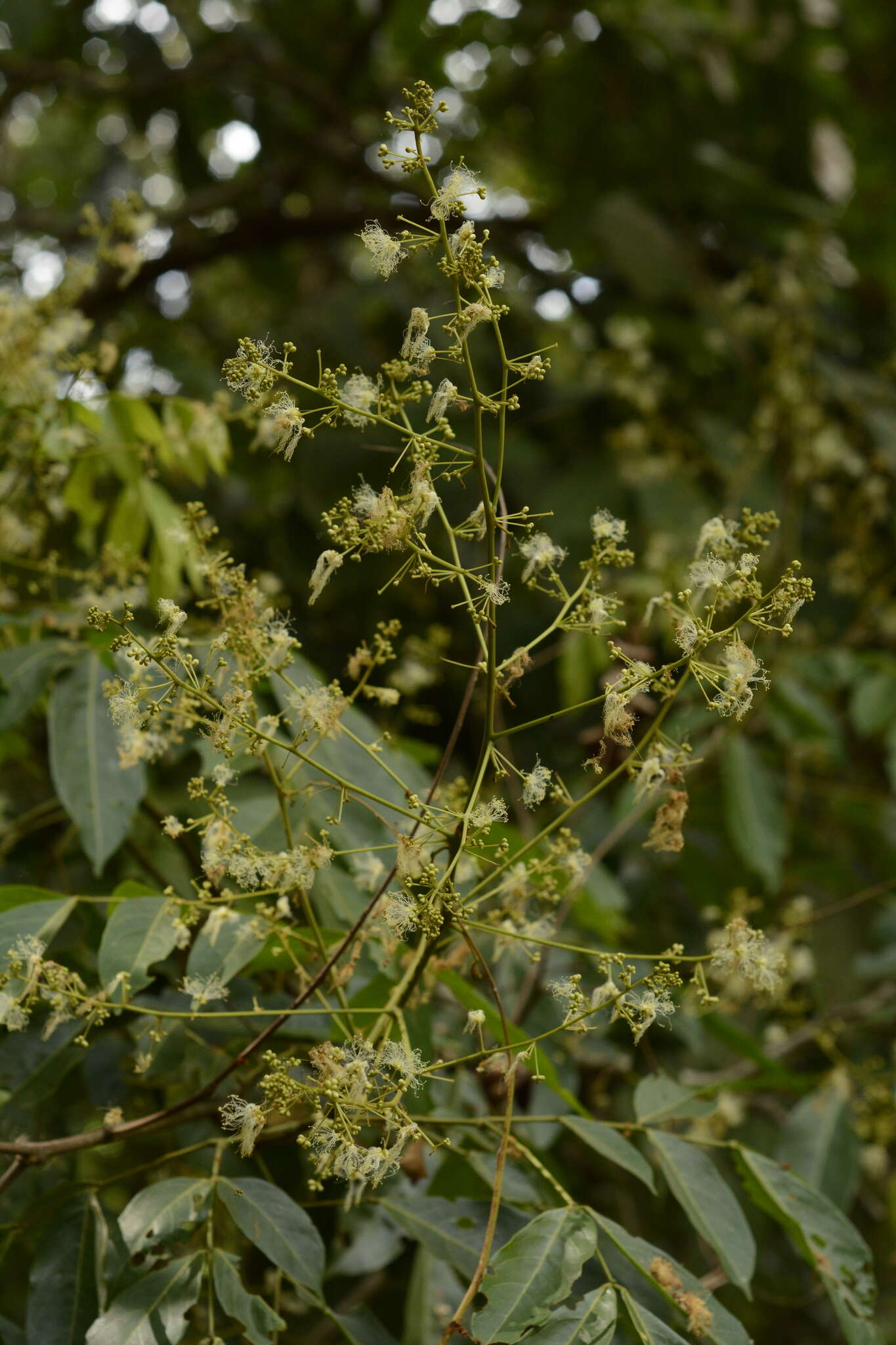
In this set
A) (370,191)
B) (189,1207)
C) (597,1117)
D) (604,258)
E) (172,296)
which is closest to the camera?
(189,1207)

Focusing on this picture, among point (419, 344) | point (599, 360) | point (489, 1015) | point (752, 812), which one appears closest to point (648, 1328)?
point (489, 1015)

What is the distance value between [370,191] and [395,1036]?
299cm

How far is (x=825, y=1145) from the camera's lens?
68.2 inches

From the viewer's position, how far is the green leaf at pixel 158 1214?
1.01 m

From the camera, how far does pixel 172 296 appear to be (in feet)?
13.0

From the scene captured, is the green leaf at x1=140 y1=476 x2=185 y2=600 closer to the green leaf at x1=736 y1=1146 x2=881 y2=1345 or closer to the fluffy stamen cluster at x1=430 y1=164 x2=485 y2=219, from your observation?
the fluffy stamen cluster at x1=430 y1=164 x2=485 y2=219

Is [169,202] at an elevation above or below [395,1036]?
below

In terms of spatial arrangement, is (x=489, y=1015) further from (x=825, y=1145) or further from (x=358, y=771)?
(x=825, y=1145)

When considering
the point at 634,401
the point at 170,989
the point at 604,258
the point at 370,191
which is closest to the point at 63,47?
the point at 370,191

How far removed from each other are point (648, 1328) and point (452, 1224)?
0.23 m

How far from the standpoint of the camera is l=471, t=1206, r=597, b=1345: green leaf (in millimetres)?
875

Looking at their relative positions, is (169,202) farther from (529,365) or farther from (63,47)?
(529,365)

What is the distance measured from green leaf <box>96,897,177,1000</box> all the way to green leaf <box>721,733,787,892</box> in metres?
1.37

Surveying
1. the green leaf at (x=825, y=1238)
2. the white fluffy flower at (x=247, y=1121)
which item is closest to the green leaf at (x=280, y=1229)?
the white fluffy flower at (x=247, y=1121)
